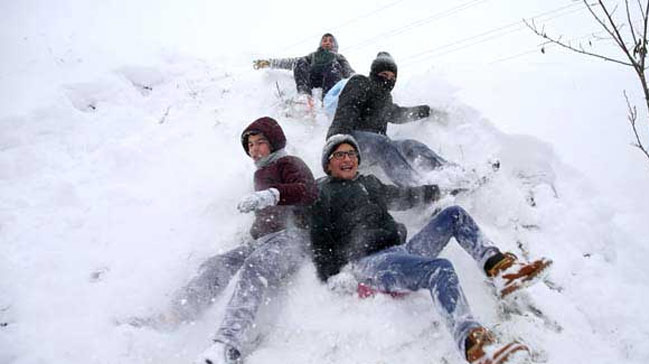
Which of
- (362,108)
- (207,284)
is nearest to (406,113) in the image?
(362,108)

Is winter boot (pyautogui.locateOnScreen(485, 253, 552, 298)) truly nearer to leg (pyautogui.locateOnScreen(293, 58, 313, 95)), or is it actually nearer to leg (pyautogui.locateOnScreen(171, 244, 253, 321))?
leg (pyautogui.locateOnScreen(171, 244, 253, 321))

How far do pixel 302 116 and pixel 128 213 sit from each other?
131 inches

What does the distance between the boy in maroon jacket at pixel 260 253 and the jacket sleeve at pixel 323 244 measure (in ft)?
0.38

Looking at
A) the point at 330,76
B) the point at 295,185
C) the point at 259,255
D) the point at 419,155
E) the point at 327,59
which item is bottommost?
the point at 419,155

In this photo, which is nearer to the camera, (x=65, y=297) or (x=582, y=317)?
(x=582, y=317)

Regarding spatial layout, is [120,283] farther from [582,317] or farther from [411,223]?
[582,317]

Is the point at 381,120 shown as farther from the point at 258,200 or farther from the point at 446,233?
the point at 258,200

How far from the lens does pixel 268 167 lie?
191 inches

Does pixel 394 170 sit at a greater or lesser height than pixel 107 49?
lesser

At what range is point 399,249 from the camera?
3967mm

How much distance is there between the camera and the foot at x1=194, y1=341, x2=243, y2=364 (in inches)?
124

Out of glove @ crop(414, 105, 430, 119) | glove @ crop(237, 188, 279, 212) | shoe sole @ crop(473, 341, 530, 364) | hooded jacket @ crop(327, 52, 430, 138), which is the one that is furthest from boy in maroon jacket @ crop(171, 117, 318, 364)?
glove @ crop(414, 105, 430, 119)

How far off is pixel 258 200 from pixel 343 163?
3.42 ft

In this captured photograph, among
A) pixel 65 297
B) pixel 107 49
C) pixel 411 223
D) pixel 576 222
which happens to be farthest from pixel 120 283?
pixel 107 49
